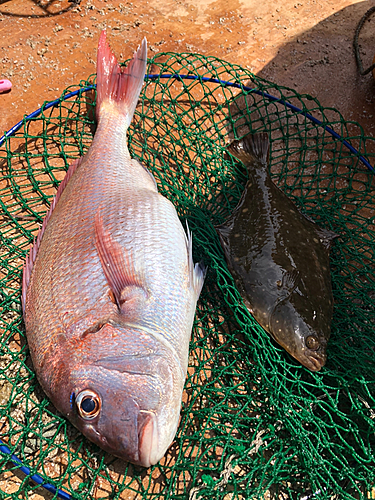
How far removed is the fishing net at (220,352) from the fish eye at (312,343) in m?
0.22

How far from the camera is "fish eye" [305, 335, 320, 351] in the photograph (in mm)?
2797

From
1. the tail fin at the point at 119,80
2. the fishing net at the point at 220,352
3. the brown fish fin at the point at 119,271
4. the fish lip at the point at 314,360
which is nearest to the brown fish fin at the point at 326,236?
the fishing net at the point at 220,352

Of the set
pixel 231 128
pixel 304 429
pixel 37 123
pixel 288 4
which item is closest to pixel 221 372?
pixel 304 429

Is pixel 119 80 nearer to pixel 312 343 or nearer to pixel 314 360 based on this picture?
pixel 312 343

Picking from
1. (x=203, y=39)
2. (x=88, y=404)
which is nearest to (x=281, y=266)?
(x=88, y=404)

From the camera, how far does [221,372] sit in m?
2.86

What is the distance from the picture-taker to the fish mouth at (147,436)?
207 cm

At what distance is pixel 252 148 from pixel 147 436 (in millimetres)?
2661

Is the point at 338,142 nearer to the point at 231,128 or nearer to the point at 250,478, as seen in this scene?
the point at 231,128

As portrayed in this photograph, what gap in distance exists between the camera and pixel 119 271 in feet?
8.14

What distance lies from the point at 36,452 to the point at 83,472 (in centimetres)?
36

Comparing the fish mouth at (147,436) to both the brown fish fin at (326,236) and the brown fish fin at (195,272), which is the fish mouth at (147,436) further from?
the brown fish fin at (326,236)

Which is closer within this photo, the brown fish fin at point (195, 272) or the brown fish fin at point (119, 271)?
the brown fish fin at point (119, 271)

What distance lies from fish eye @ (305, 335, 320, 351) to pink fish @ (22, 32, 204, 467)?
34.5 inches
